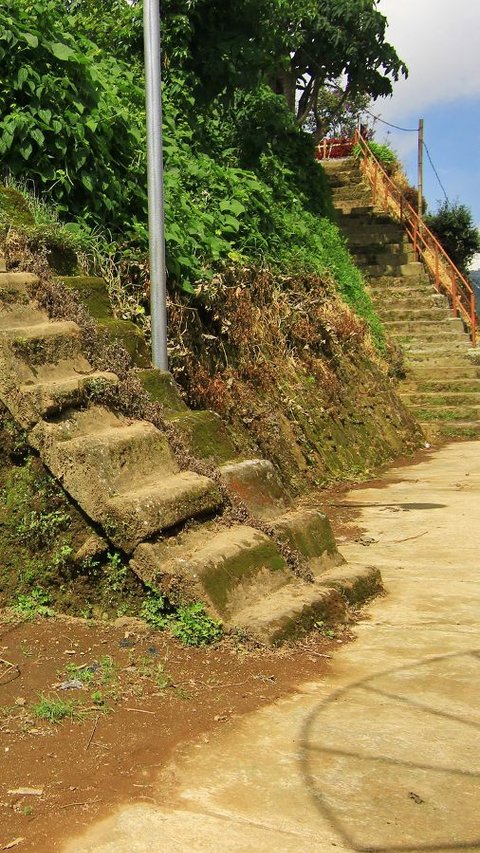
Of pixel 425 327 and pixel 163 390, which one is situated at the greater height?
pixel 425 327

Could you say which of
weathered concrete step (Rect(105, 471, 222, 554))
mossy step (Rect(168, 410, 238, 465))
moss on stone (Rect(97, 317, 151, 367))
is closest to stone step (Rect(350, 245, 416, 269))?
moss on stone (Rect(97, 317, 151, 367))

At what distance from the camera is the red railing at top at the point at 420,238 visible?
17.3m

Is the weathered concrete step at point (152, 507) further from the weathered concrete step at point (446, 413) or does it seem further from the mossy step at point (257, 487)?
the weathered concrete step at point (446, 413)

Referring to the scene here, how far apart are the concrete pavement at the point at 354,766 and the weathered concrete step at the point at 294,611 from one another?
182 mm

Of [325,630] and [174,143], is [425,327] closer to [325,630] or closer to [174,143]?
[174,143]

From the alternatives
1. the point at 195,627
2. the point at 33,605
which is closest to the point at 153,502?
the point at 195,627

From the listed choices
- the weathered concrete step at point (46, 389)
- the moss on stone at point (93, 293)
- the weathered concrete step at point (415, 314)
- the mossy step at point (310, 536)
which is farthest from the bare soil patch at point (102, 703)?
the weathered concrete step at point (415, 314)

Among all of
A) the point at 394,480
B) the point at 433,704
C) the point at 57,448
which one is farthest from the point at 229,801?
the point at 394,480

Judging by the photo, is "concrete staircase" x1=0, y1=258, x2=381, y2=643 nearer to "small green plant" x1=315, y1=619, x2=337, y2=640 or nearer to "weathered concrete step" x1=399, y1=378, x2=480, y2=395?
Result: "small green plant" x1=315, y1=619, x2=337, y2=640

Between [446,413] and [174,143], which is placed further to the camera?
[446,413]

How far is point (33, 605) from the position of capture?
4129 mm

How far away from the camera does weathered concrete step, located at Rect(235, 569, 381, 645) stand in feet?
12.7

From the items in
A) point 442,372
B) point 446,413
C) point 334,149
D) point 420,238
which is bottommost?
point 446,413

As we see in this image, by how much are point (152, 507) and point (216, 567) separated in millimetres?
396
